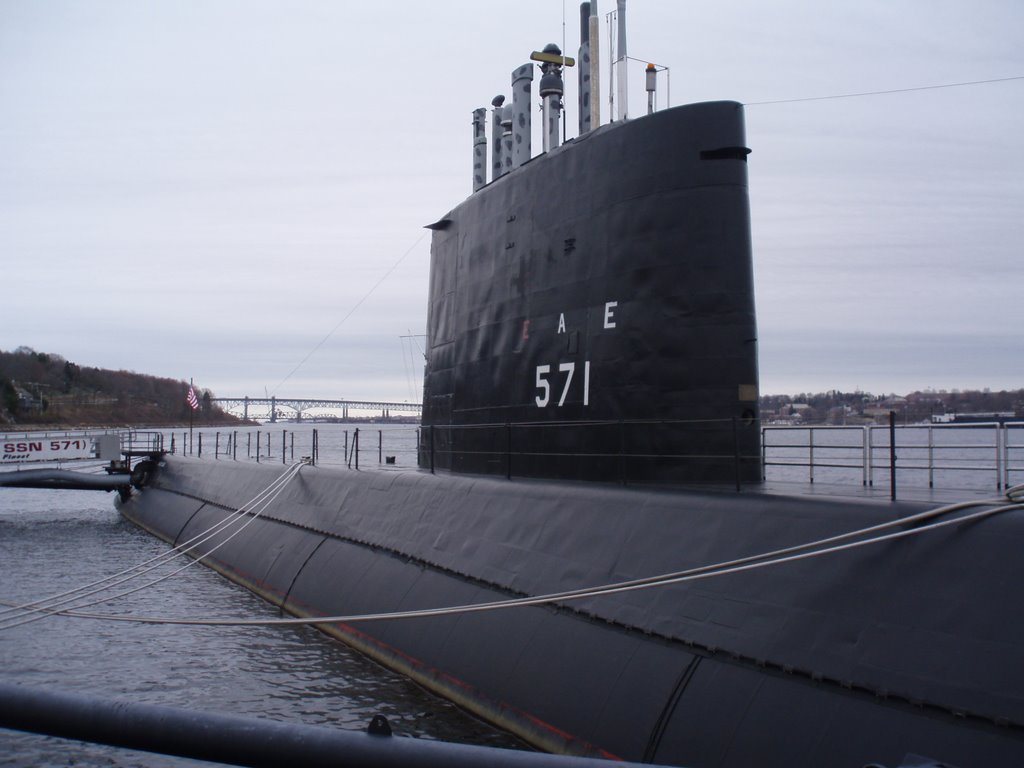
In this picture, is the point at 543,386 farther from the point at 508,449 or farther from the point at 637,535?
the point at 637,535

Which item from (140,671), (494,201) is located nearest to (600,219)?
(494,201)

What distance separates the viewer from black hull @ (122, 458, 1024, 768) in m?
4.59

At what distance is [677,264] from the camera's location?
8156mm

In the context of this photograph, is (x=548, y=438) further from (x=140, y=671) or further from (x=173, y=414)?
(x=173, y=414)

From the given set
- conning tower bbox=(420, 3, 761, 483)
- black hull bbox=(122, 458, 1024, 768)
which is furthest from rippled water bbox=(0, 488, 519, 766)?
conning tower bbox=(420, 3, 761, 483)

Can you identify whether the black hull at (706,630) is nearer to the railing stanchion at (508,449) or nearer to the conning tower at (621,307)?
the railing stanchion at (508,449)

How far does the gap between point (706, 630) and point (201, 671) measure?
673 centimetres

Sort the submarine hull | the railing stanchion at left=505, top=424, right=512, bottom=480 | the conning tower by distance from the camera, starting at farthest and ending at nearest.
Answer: the railing stanchion at left=505, top=424, right=512, bottom=480, the conning tower, the submarine hull

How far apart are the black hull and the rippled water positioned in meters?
0.32

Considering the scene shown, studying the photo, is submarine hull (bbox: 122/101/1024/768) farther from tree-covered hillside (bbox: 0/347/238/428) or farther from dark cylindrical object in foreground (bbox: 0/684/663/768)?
tree-covered hillside (bbox: 0/347/238/428)

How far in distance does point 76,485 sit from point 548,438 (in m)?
21.7

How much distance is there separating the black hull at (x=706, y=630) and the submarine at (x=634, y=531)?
18 mm

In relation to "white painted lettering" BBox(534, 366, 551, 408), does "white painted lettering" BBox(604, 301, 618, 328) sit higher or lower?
higher

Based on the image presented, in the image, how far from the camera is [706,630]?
19.5ft
